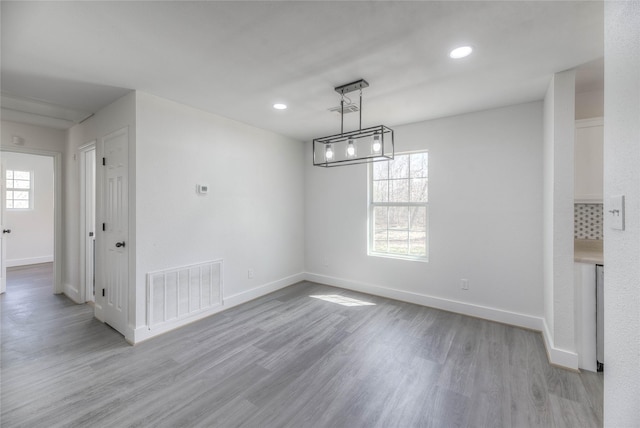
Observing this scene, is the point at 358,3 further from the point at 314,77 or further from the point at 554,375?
the point at 554,375

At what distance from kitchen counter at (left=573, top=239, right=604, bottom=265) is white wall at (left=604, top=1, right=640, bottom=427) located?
1.72 metres

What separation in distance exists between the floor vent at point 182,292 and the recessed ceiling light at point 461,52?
340cm

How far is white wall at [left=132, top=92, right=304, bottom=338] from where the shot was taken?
2.90 m

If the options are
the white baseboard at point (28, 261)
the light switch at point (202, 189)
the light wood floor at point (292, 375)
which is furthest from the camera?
the white baseboard at point (28, 261)

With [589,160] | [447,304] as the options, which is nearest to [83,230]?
[447,304]

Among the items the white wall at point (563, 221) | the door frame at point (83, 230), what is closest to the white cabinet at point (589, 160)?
the white wall at point (563, 221)

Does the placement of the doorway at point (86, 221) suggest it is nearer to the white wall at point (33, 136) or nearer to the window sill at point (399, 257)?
the white wall at point (33, 136)

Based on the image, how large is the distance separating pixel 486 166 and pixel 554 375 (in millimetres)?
2243

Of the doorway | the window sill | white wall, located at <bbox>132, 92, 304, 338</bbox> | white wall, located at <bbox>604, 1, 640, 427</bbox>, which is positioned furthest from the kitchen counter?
the doorway

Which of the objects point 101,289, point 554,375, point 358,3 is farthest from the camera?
point 101,289

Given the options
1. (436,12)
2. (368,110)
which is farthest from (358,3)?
(368,110)

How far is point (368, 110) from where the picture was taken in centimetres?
335

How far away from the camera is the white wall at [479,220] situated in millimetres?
3109

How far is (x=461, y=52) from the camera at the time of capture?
2.09 metres
